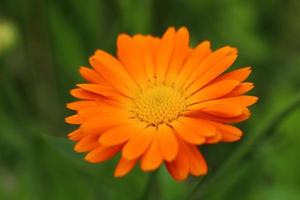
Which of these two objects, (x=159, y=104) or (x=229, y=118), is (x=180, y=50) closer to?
(x=159, y=104)

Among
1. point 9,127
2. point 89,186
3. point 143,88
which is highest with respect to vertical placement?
point 9,127

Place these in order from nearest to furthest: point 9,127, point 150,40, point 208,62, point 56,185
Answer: point 208,62 < point 150,40 < point 56,185 < point 9,127

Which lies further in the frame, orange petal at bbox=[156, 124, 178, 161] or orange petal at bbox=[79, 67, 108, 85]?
orange petal at bbox=[79, 67, 108, 85]

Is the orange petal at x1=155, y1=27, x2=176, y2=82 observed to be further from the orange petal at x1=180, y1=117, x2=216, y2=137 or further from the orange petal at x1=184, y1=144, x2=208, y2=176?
the orange petal at x1=184, y1=144, x2=208, y2=176

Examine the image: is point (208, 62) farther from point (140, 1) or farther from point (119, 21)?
point (140, 1)

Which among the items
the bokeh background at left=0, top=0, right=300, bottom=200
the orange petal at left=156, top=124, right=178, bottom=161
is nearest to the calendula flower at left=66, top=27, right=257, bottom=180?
the orange petal at left=156, top=124, right=178, bottom=161

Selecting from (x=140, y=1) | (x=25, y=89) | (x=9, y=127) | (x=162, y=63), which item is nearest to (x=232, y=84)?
(x=162, y=63)

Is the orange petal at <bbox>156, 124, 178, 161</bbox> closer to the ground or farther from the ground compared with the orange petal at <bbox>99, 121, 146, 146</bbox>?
closer to the ground

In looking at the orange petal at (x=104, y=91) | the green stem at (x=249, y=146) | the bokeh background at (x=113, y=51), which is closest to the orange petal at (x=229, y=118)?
the orange petal at (x=104, y=91)
